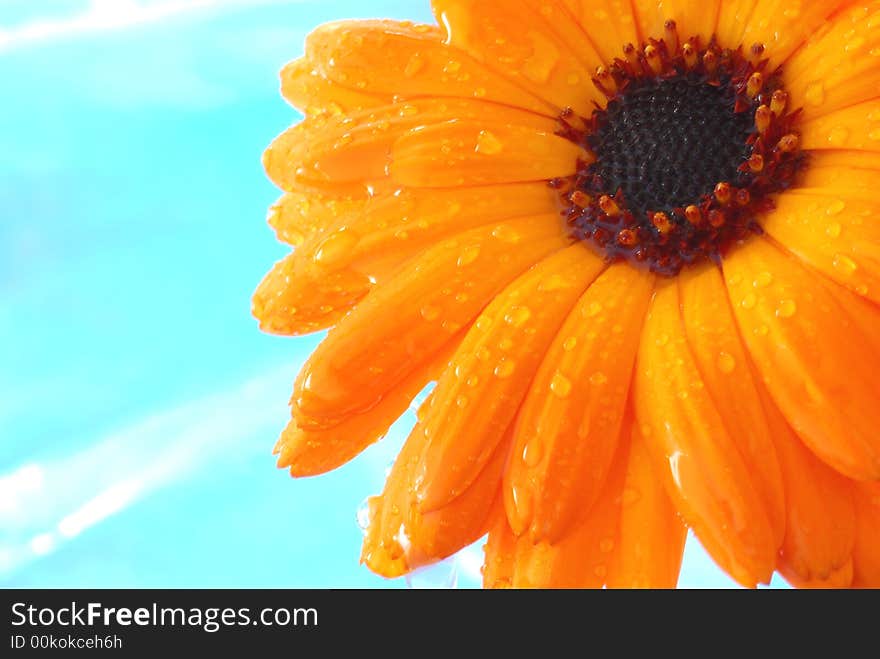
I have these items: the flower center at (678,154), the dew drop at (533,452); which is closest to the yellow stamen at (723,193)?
the flower center at (678,154)

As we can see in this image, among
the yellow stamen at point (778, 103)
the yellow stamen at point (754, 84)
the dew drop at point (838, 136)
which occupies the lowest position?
the dew drop at point (838, 136)

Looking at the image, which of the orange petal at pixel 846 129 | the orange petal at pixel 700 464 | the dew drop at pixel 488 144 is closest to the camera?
the orange petal at pixel 700 464

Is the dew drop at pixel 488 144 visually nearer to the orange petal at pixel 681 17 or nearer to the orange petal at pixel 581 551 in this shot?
the orange petal at pixel 681 17

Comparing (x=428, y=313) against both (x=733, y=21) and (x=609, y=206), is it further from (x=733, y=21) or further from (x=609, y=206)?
(x=733, y=21)

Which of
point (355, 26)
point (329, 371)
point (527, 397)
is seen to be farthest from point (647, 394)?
point (355, 26)

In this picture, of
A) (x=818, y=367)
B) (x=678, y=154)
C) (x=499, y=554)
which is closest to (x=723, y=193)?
(x=678, y=154)

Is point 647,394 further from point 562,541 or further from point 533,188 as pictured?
point 533,188
